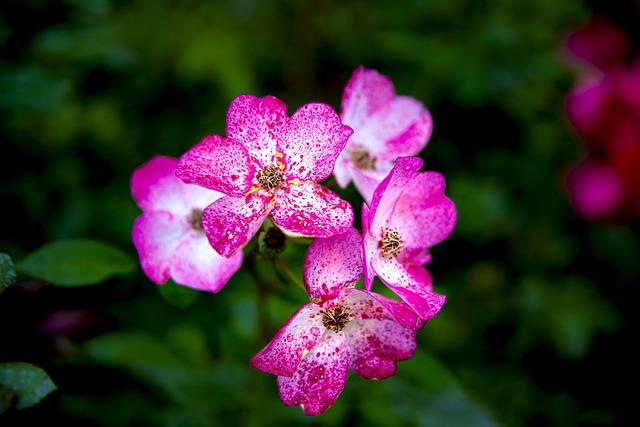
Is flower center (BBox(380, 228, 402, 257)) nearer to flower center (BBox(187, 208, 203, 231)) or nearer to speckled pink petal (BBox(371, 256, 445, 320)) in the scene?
speckled pink petal (BBox(371, 256, 445, 320))

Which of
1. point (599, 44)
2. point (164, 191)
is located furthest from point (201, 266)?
point (599, 44)

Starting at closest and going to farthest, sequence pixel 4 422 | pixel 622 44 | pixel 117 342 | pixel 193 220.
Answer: pixel 4 422
pixel 193 220
pixel 117 342
pixel 622 44

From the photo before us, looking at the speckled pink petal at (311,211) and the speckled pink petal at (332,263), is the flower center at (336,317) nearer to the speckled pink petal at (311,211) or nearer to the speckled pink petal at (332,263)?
the speckled pink petal at (332,263)

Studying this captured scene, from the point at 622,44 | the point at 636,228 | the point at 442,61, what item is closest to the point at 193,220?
the point at 442,61

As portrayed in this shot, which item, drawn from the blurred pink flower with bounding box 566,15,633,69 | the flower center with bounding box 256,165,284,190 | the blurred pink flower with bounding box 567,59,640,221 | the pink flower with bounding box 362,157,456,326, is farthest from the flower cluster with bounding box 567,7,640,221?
the flower center with bounding box 256,165,284,190

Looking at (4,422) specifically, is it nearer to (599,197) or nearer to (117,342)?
(117,342)

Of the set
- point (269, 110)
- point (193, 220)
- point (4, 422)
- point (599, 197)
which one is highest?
point (269, 110)

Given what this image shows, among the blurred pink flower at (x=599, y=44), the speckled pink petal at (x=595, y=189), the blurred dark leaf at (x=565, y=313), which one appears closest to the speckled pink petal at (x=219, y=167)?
the blurred dark leaf at (x=565, y=313)

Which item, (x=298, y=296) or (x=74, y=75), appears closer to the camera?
(x=298, y=296)
